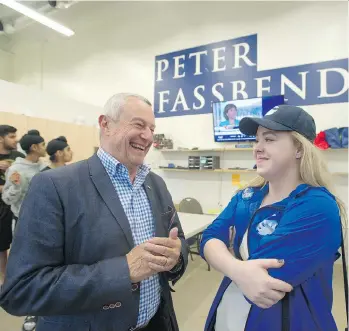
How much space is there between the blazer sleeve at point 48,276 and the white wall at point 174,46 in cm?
450

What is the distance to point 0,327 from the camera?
2494 millimetres

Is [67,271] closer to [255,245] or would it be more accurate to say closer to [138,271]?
[138,271]

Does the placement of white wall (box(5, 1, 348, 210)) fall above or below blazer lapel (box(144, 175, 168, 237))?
above

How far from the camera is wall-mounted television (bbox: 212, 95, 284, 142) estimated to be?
15.2 feet

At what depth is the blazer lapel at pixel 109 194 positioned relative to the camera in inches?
40.9

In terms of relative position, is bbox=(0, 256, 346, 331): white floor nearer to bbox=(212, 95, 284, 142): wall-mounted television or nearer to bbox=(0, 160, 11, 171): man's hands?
bbox=(0, 160, 11, 171): man's hands

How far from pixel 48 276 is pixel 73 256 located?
0.12 metres

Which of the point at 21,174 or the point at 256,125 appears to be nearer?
the point at 256,125

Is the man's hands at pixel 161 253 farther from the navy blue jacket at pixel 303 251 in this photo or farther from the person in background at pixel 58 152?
the person in background at pixel 58 152

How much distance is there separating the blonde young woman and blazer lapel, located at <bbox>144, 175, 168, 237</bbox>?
0.21 meters

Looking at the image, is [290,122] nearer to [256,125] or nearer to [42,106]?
[256,125]

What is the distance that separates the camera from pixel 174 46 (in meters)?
5.88

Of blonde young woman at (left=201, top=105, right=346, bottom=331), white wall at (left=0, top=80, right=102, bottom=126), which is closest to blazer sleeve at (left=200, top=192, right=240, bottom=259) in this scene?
blonde young woman at (left=201, top=105, right=346, bottom=331)

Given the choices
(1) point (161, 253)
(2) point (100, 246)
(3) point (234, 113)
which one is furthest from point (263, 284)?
(3) point (234, 113)
